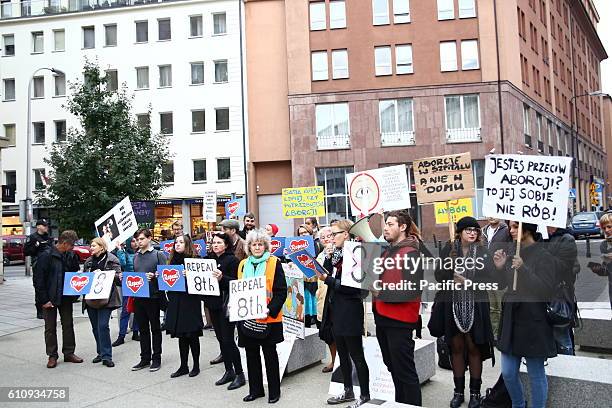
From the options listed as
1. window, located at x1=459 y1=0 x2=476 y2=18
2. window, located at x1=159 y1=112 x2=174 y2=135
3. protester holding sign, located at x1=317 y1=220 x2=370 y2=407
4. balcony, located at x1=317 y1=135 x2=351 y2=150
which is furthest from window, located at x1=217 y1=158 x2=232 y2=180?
protester holding sign, located at x1=317 y1=220 x2=370 y2=407

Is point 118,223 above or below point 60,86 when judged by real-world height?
below

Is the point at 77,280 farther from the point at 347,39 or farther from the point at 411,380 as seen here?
the point at 347,39

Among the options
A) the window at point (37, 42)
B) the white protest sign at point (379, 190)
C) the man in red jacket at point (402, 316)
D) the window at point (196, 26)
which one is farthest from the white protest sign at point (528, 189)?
the window at point (37, 42)

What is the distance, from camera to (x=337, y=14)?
34406mm

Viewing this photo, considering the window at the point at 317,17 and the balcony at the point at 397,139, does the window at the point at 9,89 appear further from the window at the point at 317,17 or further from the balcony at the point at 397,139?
the balcony at the point at 397,139

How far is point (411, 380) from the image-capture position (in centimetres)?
503

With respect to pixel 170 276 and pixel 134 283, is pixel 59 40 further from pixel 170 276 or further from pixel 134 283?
pixel 170 276

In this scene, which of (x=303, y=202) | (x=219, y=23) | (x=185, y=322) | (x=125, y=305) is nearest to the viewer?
(x=185, y=322)

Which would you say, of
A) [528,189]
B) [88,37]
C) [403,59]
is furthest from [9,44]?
[528,189]

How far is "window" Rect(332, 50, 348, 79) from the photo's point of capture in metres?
34.2

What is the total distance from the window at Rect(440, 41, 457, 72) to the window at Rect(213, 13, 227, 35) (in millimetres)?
14888

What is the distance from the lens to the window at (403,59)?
111ft

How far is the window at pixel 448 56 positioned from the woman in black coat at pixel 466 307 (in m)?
29.9

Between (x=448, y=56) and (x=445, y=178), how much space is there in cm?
2799
